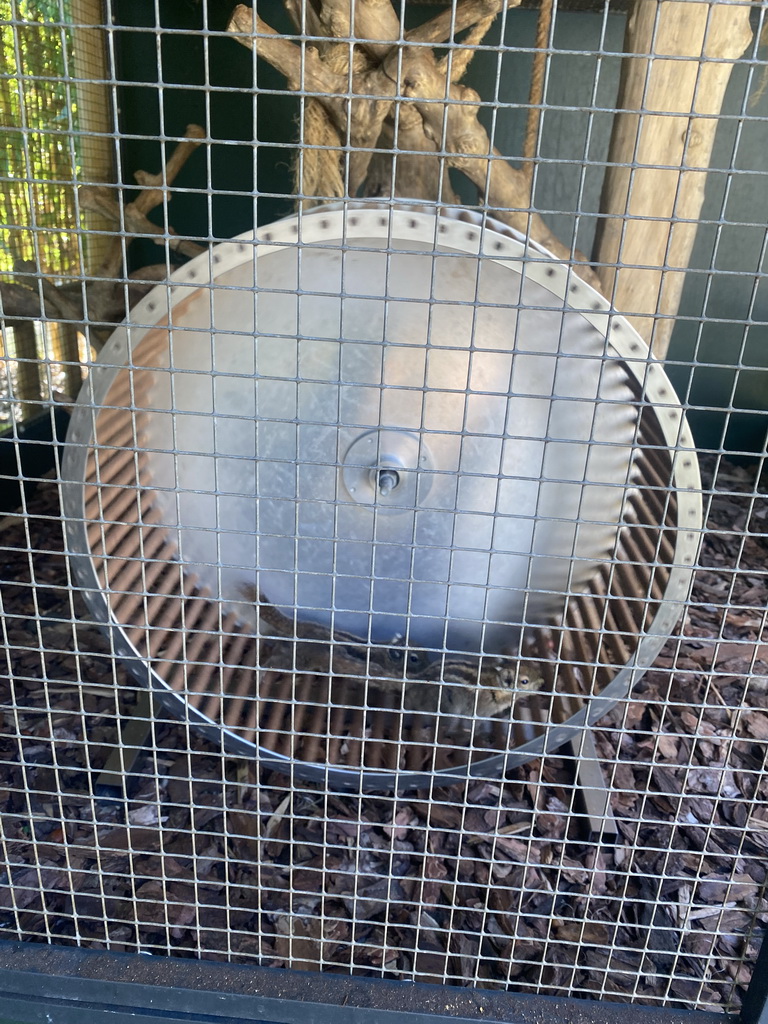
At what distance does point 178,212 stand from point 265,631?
3.07 m

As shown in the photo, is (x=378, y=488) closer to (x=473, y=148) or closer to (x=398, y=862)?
(x=398, y=862)

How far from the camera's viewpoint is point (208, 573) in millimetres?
2334

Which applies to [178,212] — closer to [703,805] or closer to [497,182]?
[497,182]

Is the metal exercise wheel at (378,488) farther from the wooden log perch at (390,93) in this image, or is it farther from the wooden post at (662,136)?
the wooden post at (662,136)

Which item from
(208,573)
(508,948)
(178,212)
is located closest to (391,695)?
(208,573)

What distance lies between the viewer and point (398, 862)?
202 cm

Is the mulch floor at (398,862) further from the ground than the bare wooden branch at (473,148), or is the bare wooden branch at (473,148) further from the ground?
the bare wooden branch at (473,148)

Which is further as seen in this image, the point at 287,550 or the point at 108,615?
the point at 287,550

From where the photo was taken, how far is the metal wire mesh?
1479mm

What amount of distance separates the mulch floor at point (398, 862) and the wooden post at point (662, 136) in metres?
1.03

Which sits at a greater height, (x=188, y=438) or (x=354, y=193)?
(x=354, y=193)

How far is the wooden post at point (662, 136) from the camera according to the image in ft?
7.25

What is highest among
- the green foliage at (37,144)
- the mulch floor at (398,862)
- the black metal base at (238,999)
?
the green foliage at (37,144)

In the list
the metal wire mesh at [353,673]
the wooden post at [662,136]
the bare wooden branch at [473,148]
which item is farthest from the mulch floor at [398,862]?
the bare wooden branch at [473,148]
